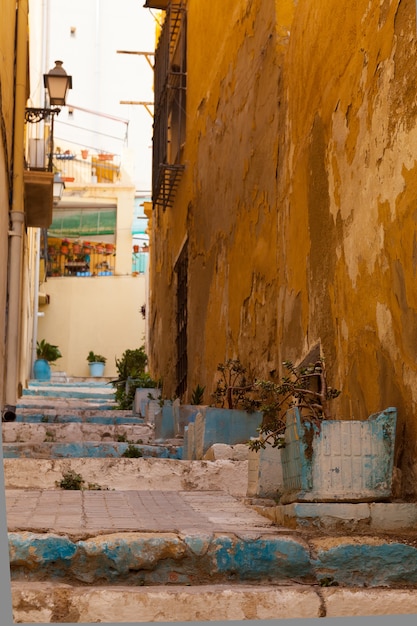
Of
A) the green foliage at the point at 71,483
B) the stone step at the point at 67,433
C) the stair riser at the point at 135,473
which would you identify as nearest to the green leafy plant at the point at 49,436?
the stone step at the point at 67,433

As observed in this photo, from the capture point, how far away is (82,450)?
7.11m

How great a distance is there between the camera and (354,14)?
532 cm

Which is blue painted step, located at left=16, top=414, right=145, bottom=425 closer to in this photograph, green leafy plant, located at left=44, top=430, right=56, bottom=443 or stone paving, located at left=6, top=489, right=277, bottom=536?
green leafy plant, located at left=44, top=430, right=56, bottom=443

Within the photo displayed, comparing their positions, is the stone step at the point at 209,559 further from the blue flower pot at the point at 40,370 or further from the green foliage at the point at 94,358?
the green foliage at the point at 94,358

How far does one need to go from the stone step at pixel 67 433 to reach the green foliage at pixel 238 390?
0.88 metres

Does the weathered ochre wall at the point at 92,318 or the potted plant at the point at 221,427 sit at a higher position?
the weathered ochre wall at the point at 92,318

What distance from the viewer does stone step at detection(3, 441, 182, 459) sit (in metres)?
6.93

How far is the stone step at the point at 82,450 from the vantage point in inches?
273

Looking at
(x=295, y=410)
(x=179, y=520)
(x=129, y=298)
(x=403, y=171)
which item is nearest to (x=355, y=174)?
(x=403, y=171)

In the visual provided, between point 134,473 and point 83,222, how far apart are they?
84.8ft

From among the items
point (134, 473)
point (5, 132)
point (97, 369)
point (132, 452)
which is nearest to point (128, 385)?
point (5, 132)

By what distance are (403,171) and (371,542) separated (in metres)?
1.72

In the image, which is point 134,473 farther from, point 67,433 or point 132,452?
point 67,433

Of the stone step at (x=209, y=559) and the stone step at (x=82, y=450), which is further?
the stone step at (x=82, y=450)
